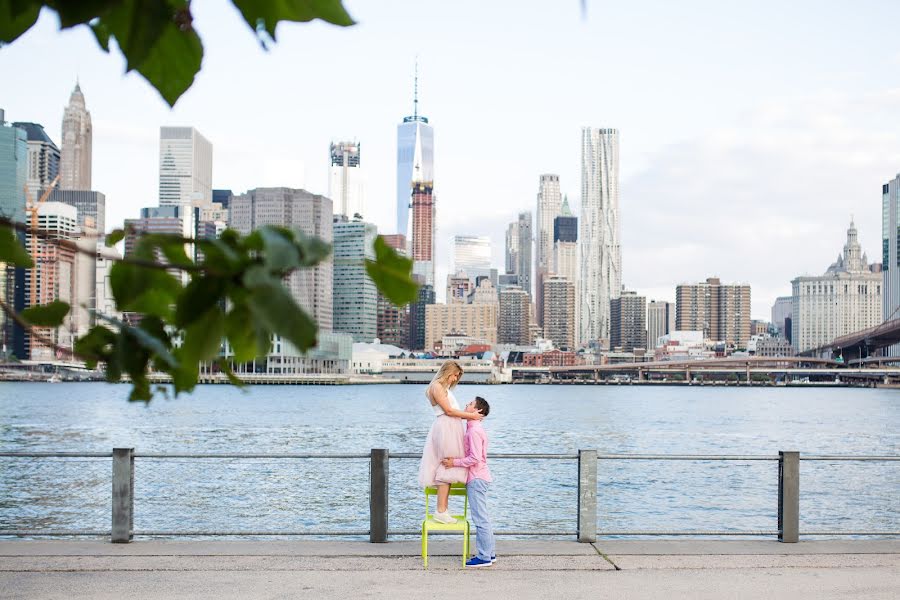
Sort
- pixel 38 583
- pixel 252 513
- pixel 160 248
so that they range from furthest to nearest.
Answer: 1. pixel 252 513
2. pixel 38 583
3. pixel 160 248

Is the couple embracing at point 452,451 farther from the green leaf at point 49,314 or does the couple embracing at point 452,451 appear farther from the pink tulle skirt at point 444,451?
the green leaf at point 49,314

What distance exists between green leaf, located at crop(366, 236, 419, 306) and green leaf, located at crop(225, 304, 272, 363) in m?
0.15

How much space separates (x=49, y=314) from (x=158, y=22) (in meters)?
0.49

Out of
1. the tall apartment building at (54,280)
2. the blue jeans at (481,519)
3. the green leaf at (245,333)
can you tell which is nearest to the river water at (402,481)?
the tall apartment building at (54,280)

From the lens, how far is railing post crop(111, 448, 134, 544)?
10375mm

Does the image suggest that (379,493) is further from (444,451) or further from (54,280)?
(54,280)

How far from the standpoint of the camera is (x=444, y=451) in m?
9.84

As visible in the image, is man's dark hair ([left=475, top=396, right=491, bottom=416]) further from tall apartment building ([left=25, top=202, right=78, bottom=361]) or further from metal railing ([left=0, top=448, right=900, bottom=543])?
tall apartment building ([left=25, top=202, right=78, bottom=361])

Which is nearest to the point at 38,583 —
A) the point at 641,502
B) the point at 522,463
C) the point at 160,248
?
the point at 160,248

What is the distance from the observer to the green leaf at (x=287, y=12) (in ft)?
4.63

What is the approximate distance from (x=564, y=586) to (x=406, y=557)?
1807mm

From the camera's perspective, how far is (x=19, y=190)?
3.04 metres

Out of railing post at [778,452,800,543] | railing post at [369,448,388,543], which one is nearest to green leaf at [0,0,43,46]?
railing post at [369,448,388,543]

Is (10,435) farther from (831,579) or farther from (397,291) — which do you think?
(397,291)
